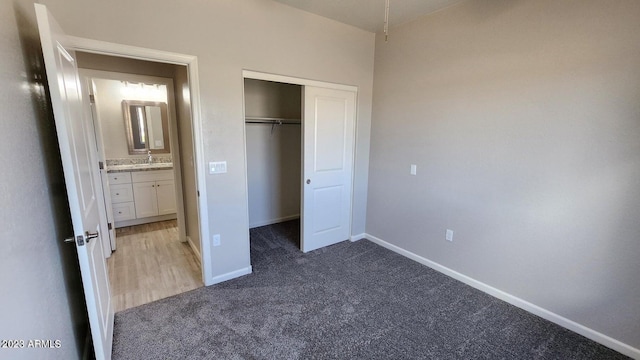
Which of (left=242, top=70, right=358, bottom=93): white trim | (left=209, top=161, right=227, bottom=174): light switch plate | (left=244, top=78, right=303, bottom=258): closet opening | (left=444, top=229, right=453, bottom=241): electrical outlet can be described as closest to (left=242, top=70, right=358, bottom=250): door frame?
(left=242, top=70, right=358, bottom=93): white trim

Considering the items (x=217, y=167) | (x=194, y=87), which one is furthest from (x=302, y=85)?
(x=217, y=167)

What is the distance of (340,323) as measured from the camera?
2.15m

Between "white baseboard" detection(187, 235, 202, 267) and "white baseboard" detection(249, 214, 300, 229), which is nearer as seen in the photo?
"white baseboard" detection(187, 235, 202, 267)

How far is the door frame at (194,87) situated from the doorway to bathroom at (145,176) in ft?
0.72

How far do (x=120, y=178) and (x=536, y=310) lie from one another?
17.0ft

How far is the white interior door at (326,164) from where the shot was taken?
3.10m

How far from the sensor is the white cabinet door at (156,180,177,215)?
4285 millimetres

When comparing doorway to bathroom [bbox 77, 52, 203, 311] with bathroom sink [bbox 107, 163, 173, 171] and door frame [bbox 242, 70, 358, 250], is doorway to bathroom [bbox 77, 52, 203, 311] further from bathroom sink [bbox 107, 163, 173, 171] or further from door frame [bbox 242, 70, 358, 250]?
door frame [bbox 242, 70, 358, 250]

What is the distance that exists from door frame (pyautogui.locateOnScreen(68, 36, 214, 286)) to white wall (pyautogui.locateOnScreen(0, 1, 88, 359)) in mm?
367

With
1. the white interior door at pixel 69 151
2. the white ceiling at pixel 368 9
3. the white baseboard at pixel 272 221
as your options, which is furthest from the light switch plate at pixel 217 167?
the white baseboard at pixel 272 221

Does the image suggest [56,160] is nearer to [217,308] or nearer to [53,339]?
[53,339]

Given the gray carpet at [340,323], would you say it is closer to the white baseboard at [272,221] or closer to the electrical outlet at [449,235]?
the electrical outlet at [449,235]

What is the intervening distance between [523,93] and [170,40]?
9.44 ft

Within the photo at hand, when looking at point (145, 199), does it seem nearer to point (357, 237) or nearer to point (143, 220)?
point (143, 220)
